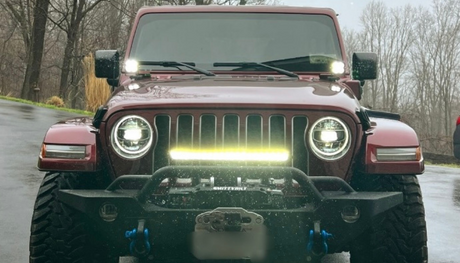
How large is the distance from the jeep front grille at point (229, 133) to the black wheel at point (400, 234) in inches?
21.0

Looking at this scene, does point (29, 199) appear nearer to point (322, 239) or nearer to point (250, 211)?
point (250, 211)

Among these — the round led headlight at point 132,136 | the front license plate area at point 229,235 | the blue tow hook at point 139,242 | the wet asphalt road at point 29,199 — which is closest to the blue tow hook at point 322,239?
the front license plate area at point 229,235

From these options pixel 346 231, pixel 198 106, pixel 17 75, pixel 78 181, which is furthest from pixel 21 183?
pixel 17 75

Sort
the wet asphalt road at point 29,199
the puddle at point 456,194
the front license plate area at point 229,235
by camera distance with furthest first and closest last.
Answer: the puddle at point 456,194 → the wet asphalt road at point 29,199 → the front license plate area at point 229,235

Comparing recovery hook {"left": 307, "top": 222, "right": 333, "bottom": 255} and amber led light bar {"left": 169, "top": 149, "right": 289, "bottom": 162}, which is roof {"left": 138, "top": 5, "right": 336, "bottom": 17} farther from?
recovery hook {"left": 307, "top": 222, "right": 333, "bottom": 255}

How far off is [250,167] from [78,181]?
43.1 inches

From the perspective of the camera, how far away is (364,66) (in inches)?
194

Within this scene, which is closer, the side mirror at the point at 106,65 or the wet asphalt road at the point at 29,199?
the side mirror at the point at 106,65

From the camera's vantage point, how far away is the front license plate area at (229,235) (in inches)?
118

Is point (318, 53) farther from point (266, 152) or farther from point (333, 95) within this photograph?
point (266, 152)

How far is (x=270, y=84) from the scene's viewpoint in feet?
13.0

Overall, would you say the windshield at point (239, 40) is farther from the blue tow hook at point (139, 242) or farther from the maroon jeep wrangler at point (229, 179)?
the blue tow hook at point (139, 242)

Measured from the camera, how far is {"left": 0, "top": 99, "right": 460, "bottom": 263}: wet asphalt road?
5242 mm

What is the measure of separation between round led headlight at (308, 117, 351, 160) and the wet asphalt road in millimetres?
1809
